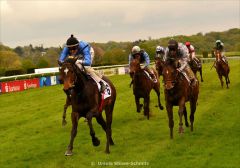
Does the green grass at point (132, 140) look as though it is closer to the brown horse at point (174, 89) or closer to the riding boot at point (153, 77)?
the brown horse at point (174, 89)

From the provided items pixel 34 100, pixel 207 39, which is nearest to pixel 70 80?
pixel 34 100

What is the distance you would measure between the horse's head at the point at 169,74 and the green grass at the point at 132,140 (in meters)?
1.51

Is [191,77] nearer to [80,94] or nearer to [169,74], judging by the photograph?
[169,74]

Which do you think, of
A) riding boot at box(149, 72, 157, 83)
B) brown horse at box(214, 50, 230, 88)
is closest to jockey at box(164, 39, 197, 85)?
riding boot at box(149, 72, 157, 83)

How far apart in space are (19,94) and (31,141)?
57.1 ft

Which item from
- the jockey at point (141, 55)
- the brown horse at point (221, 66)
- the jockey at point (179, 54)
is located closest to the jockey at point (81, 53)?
the jockey at point (179, 54)

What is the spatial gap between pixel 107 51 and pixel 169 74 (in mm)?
77246

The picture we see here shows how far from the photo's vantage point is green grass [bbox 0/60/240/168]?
939 centimetres

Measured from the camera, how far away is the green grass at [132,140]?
9.39 meters

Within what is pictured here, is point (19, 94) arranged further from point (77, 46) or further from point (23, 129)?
point (77, 46)

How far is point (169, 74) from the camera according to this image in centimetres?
1080

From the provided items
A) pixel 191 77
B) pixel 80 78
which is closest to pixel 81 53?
pixel 80 78

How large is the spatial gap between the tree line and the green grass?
25.9 meters

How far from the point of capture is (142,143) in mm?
11219
